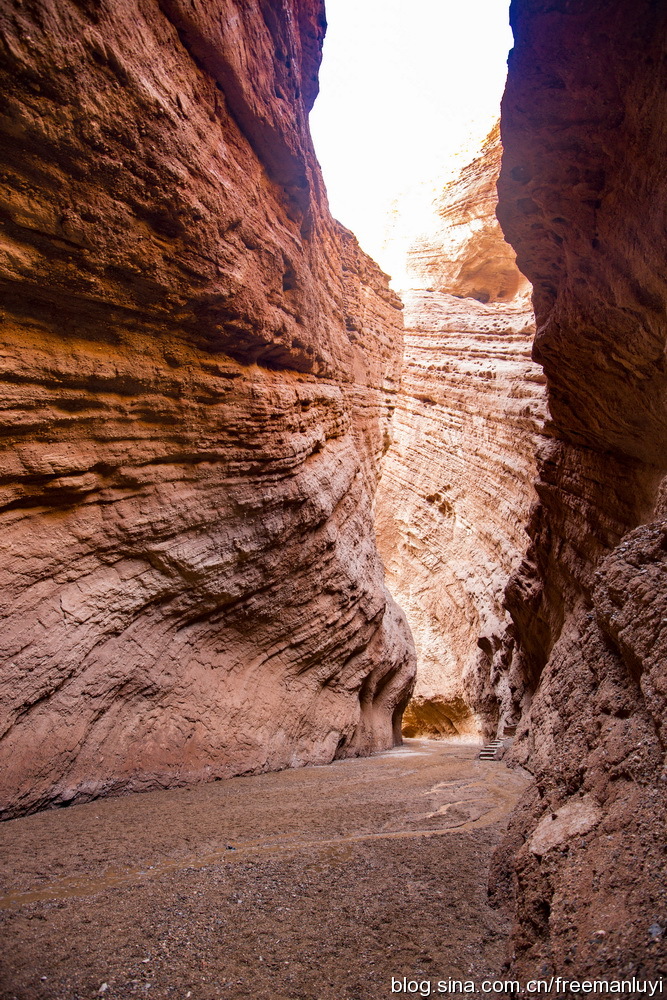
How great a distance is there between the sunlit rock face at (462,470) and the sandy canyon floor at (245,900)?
8.63 metres

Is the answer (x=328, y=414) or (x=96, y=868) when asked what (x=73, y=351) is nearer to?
(x=96, y=868)

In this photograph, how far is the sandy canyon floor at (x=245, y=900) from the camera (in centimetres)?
201

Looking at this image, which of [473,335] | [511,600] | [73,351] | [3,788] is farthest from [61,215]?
[473,335]

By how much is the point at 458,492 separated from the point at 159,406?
13.0 meters

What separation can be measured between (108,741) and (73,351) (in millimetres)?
3438

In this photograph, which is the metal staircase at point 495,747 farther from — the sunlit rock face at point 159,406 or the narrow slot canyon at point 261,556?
the sunlit rock face at point 159,406

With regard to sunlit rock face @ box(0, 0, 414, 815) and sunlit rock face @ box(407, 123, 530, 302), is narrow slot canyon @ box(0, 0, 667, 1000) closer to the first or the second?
sunlit rock face @ box(0, 0, 414, 815)

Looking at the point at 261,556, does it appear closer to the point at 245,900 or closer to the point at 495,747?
the point at 245,900

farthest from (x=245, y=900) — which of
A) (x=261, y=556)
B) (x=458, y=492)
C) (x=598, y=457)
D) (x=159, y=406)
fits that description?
(x=458, y=492)

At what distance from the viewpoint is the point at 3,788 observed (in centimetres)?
→ 393

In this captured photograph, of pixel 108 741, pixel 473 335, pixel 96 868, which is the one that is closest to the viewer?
pixel 96 868

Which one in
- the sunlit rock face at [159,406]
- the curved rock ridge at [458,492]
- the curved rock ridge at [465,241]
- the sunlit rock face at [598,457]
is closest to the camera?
the sunlit rock face at [598,457]

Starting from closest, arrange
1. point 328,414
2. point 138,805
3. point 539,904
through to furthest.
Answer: point 539,904, point 138,805, point 328,414

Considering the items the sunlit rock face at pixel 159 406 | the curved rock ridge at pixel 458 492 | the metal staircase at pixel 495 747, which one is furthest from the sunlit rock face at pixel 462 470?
the sunlit rock face at pixel 159 406
